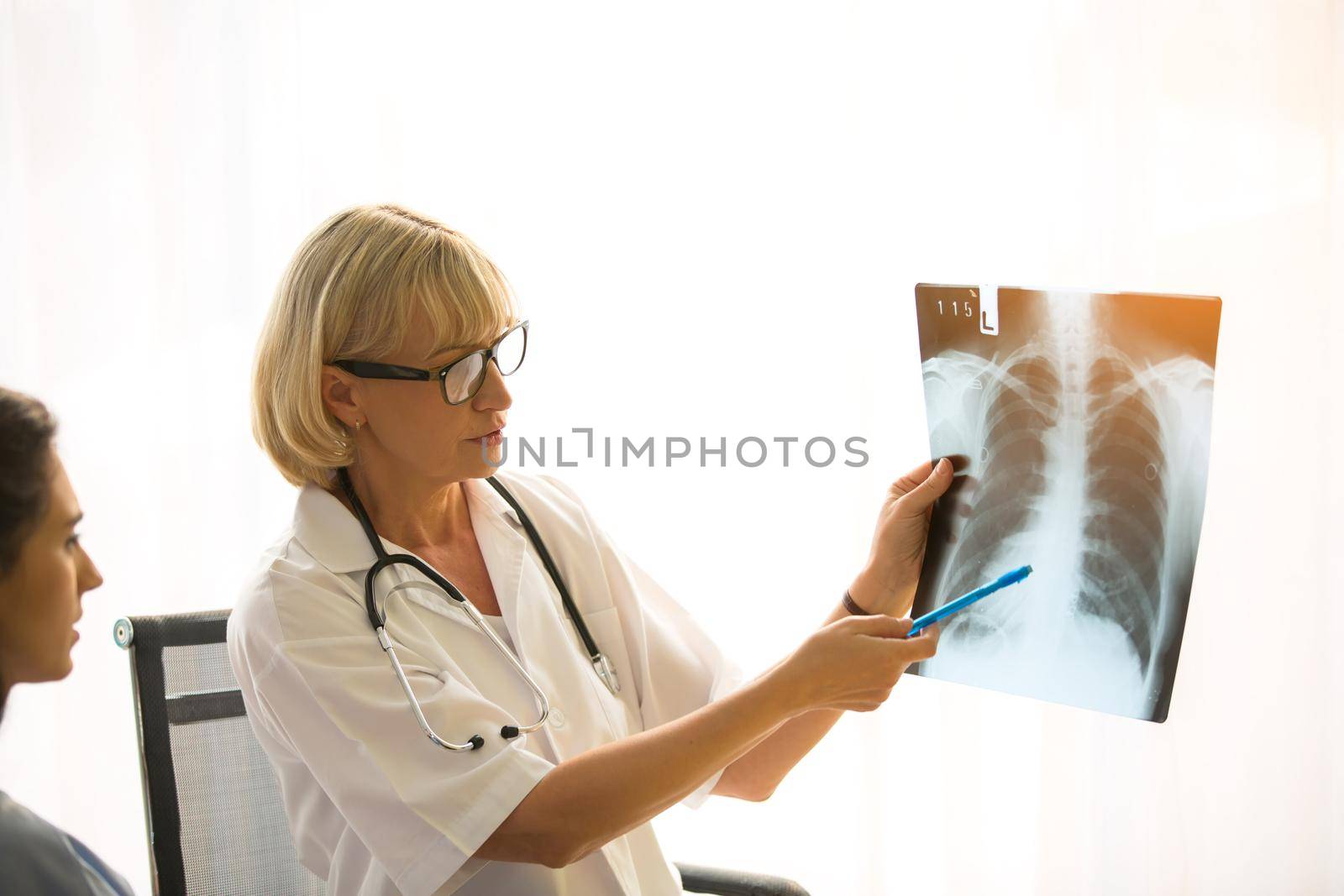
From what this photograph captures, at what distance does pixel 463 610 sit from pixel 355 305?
0.36 m

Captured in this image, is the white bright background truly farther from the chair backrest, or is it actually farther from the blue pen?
the blue pen

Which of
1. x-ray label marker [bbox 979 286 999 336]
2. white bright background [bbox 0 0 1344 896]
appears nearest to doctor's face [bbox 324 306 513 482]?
x-ray label marker [bbox 979 286 999 336]

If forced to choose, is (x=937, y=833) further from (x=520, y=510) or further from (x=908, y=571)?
(x=520, y=510)

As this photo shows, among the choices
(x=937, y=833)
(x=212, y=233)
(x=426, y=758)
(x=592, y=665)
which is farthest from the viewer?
(x=937, y=833)

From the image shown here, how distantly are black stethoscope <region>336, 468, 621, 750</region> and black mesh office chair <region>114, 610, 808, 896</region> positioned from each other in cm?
22

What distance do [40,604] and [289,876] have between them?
74 cm

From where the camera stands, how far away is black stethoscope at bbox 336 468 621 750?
3.54ft

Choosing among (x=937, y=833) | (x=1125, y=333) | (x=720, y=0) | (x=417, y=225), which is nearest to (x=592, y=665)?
(x=417, y=225)

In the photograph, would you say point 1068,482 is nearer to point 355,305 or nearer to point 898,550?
point 898,550

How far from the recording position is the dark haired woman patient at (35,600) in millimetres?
669

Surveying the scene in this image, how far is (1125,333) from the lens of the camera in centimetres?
108

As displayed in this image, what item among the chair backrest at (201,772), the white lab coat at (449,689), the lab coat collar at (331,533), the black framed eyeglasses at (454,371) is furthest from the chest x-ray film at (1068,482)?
the chair backrest at (201,772)

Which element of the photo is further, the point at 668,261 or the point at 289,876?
the point at 668,261

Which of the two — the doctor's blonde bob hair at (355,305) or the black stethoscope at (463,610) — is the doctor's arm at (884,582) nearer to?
the black stethoscope at (463,610)
